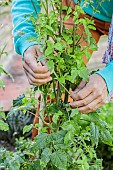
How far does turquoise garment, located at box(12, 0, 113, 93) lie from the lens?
76.5 inches

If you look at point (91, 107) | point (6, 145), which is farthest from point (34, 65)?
point (6, 145)

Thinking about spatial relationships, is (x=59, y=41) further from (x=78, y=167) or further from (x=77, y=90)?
(x=78, y=167)

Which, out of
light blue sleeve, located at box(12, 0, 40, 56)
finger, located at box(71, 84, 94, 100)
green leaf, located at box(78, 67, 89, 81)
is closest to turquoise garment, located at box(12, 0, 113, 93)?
light blue sleeve, located at box(12, 0, 40, 56)

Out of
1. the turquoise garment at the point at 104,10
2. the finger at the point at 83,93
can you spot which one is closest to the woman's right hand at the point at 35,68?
the finger at the point at 83,93

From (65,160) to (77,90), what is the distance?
9.6 inches

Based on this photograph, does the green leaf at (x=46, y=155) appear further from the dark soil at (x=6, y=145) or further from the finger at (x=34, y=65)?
the dark soil at (x=6, y=145)

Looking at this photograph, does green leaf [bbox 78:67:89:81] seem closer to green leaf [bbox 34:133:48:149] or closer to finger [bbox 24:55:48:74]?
finger [bbox 24:55:48:74]

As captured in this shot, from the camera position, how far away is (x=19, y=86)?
4117mm

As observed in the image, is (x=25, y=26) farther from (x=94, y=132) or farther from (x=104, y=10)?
(x=94, y=132)

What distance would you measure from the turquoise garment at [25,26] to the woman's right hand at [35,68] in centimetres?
5

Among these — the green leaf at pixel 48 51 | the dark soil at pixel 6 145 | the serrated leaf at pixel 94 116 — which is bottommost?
the dark soil at pixel 6 145

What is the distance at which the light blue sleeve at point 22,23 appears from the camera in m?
2.08

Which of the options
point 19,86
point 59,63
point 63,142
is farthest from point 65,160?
point 19,86

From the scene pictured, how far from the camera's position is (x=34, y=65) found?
1.88m
